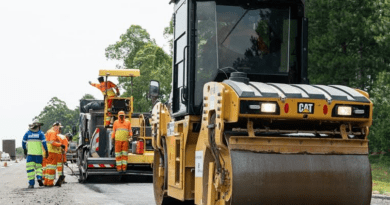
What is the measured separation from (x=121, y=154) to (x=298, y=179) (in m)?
12.0

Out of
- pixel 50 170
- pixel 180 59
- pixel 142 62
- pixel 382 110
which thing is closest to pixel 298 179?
pixel 180 59

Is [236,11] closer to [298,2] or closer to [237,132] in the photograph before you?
[298,2]

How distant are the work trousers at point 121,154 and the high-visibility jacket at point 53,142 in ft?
5.09

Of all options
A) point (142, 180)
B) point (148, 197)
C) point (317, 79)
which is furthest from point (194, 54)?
point (317, 79)

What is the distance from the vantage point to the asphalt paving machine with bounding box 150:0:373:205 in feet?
21.7

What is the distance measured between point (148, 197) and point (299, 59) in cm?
588

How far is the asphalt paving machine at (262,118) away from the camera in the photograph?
21.7 feet

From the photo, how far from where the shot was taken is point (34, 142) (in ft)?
57.1

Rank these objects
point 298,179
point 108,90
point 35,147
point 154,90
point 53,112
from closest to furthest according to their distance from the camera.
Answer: point 298,179 < point 154,90 < point 35,147 < point 108,90 < point 53,112

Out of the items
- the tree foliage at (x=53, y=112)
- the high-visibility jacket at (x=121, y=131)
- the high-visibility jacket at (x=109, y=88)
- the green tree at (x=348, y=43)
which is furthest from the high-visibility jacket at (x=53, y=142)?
the tree foliage at (x=53, y=112)

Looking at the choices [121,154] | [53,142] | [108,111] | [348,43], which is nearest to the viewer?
[53,142]

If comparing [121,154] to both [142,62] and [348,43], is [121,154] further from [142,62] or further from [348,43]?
[142,62]

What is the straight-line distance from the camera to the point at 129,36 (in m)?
70.3

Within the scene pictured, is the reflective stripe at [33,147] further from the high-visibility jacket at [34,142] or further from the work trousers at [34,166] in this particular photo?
the work trousers at [34,166]
